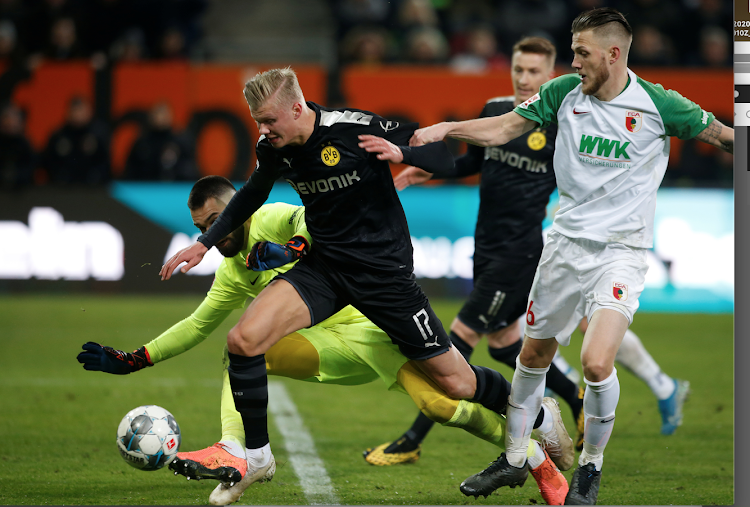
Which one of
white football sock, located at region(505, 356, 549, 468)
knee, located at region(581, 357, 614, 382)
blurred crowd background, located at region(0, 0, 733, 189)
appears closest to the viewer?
knee, located at region(581, 357, 614, 382)

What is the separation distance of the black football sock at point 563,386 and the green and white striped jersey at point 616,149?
4.91ft

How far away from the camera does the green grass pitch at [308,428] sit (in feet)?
13.7

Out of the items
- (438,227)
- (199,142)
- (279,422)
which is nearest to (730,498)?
(279,422)

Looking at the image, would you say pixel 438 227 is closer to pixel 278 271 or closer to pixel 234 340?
pixel 278 271

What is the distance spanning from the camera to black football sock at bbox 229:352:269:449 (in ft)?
12.7

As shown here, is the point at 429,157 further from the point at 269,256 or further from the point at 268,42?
the point at 268,42

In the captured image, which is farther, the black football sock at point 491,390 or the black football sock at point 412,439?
the black football sock at point 412,439

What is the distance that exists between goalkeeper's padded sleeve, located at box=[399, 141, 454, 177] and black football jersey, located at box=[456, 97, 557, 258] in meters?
1.59

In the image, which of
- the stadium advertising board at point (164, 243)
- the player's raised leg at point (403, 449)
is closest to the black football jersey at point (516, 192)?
the player's raised leg at point (403, 449)

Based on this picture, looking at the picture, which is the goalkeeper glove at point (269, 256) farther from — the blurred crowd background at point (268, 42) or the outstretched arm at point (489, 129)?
the blurred crowd background at point (268, 42)

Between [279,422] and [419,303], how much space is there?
2.21 meters

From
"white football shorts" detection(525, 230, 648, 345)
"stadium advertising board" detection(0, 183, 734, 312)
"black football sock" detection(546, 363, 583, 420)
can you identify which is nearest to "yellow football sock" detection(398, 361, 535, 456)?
"white football shorts" detection(525, 230, 648, 345)

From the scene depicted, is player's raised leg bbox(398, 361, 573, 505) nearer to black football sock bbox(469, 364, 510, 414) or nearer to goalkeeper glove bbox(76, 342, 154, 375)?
black football sock bbox(469, 364, 510, 414)

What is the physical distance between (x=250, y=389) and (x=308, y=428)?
1.85 metres
